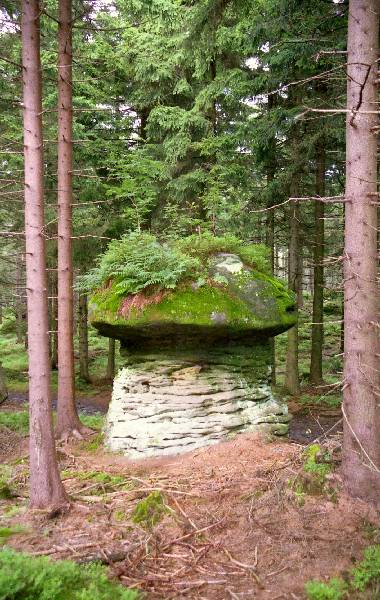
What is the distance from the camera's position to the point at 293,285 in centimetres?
1361

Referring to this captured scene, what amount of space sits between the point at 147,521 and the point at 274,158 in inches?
455

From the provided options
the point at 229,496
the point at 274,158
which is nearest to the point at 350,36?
the point at 229,496

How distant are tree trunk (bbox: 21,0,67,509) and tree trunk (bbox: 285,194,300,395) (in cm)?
863

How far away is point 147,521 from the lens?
5.19 meters

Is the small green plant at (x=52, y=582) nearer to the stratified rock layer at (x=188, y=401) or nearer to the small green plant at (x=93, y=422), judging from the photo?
the stratified rock layer at (x=188, y=401)

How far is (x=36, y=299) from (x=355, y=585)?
4.64 m

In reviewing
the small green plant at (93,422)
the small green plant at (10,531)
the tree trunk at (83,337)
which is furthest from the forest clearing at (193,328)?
the tree trunk at (83,337)

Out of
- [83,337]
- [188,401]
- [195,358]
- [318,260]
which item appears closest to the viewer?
[188,401]

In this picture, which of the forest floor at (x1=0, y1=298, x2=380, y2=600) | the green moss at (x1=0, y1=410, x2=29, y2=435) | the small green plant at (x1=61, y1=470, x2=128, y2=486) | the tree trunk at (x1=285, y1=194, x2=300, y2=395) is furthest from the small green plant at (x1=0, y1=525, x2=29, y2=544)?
the tree trunk at (x1=285, y1=194, x2=300, y2=395)

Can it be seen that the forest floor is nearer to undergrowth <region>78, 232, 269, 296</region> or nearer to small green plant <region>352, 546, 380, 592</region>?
small green plant <region>352, 546, 380, 592</region>

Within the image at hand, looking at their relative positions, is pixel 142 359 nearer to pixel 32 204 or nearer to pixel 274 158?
pixel 32 204

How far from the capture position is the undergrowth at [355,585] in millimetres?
3801

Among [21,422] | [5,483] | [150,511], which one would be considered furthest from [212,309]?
[21,422]

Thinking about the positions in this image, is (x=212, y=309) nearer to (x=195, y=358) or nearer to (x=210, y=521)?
(x=195, y=358)
